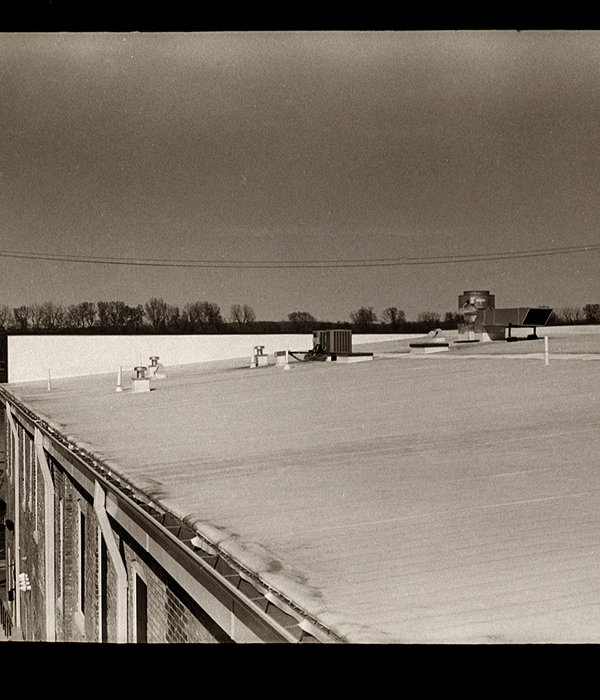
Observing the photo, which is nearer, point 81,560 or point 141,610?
point 141,610

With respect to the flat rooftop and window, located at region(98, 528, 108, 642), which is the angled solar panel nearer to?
the flat rooftop

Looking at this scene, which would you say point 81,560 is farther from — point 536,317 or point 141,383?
point 536,317

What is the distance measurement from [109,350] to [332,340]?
495 centimetres

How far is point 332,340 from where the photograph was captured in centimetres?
1573

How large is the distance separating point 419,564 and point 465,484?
1.40 metres

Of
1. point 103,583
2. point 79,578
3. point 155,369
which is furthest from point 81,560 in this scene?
point 155,369

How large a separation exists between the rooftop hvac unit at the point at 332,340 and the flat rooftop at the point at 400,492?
5197 mm

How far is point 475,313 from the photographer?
682 inches

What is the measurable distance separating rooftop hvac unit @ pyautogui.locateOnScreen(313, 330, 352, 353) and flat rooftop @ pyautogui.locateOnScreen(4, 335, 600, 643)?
5.20 meters

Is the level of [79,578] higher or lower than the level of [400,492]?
lower

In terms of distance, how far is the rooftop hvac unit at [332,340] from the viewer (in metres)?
15.7
